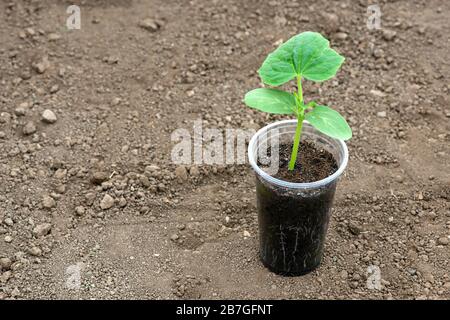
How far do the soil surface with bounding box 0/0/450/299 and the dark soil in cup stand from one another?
88 mm

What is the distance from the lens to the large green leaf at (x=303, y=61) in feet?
6.49

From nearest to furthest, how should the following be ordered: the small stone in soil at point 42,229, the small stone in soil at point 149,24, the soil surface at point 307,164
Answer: the soil surface at point 307,164
the small stone in soil at point 42,229
the small stone in soil at point 149,24

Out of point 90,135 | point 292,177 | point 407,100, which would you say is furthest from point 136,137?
point 407,100

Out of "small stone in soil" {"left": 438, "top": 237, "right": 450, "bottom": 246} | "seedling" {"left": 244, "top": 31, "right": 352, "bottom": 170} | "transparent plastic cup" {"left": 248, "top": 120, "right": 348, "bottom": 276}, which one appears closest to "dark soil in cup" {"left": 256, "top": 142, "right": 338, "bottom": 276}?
"transparent plastic cup" {"left": 248, "top": 120, "right": 348, "bottom": 276}

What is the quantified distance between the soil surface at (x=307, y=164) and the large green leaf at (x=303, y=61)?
11.2 inches

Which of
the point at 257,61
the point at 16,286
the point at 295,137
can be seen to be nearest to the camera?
the point at 295,137

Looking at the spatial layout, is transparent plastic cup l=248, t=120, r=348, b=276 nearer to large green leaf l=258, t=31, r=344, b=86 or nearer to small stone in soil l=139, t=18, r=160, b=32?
large green leaf l=258, t=31, r=344, b=86

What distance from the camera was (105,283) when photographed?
2.29 meters

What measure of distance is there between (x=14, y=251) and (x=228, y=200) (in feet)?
2.72

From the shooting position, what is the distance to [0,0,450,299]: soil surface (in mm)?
2324

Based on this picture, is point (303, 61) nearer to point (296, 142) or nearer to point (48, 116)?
point (296, 142)

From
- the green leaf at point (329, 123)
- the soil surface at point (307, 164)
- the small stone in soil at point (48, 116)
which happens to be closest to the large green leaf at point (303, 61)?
the green leaf at point (329, 123)

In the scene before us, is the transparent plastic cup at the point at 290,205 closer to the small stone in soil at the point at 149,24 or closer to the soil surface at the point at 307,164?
the soil surface at the point at 307,164

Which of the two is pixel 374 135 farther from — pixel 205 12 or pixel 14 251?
pixel 14 251
